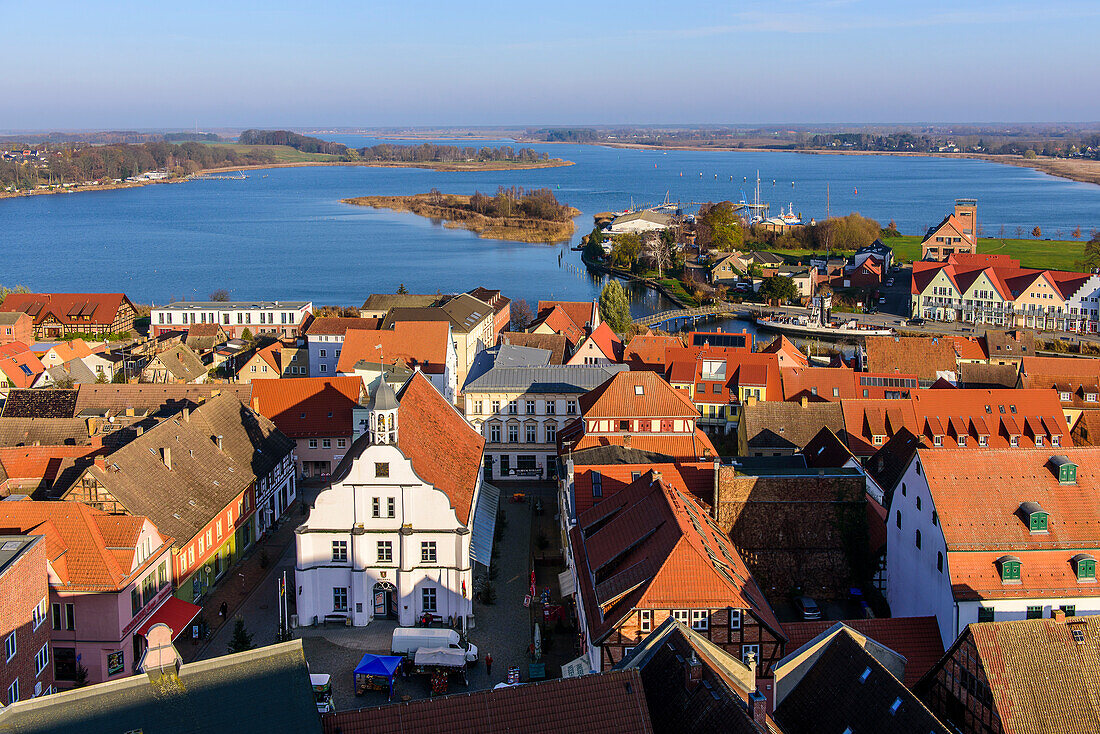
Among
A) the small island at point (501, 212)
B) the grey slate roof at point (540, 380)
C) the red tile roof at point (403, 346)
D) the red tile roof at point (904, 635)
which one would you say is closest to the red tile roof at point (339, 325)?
the red tile roof at point (403, 346)

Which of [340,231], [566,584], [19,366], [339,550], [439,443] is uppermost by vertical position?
[439,443]

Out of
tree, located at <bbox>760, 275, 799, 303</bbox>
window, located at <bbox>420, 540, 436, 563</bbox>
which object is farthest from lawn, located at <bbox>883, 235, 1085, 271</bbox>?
window, located at <bbox>420, 540, 436, 563</bbox>

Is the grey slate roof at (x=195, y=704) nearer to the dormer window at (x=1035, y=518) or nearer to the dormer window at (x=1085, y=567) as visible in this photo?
the dormer window at (x=1035, y=518)

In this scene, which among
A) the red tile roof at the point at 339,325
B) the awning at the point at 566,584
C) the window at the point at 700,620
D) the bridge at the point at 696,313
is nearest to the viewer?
the window at the point at 700,620

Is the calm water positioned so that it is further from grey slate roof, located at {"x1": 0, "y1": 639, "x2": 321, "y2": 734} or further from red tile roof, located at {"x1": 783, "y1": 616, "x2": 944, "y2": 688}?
grey slate roof, located at {"x1": 0, "y1": 639, "x2": 321, "y2": 734}

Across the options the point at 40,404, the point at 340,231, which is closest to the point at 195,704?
the point at 40,404

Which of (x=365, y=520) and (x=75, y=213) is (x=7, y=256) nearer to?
(x=75, y=213)

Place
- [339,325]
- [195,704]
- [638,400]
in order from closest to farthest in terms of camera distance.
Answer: [195,704]
[638,400]
[339,325]

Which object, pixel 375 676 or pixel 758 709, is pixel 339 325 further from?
pixel 758 709
